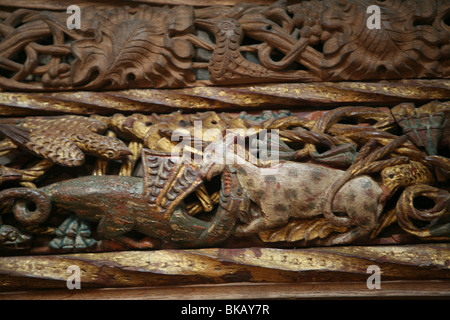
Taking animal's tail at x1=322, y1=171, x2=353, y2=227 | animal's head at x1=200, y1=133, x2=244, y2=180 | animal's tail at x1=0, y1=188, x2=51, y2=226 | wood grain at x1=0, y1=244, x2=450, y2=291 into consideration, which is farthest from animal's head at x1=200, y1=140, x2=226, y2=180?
animal's tail at x1=0, y1=188, x2=51, y2=226

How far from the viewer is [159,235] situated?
1.70 metres

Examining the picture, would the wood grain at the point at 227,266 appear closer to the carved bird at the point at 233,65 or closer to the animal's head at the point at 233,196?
the animal's head at the point at 233,196

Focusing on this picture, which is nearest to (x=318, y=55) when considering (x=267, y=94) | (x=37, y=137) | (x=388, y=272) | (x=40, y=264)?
(x=267, y=94)

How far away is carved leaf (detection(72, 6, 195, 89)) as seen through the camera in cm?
195

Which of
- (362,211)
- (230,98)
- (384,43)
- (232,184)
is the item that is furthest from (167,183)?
(384,43)

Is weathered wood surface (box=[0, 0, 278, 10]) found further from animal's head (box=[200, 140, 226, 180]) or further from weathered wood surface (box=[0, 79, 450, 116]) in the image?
animal's head (box=[200, 140, 226, 180])

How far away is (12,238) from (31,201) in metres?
0.16

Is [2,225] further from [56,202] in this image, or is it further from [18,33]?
[18,33]

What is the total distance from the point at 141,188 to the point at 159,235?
194mm

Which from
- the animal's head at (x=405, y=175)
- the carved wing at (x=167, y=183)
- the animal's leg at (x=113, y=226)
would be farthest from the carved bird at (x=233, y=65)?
the animal's leg at (x=113, y=226)

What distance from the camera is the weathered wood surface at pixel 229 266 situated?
1640mm

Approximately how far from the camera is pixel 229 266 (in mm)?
1660

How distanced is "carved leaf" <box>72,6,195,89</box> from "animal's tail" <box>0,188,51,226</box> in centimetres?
56

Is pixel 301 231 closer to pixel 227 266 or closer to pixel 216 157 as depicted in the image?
pixel 227 266
